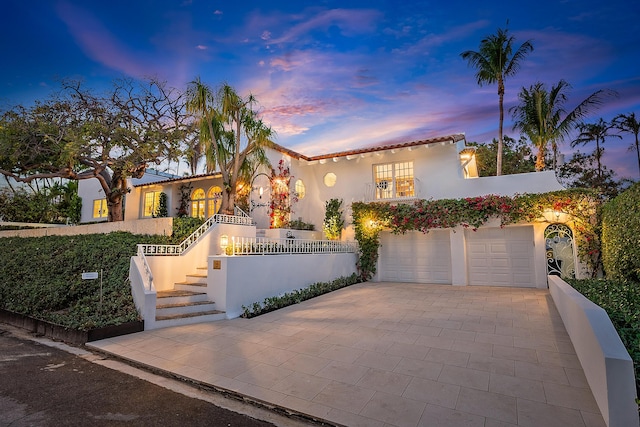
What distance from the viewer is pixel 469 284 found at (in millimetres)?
10570

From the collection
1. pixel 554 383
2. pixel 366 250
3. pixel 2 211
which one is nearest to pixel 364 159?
pixel 366 250

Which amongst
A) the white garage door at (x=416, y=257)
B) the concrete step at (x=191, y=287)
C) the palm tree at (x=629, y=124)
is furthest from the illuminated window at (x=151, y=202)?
the palm tree at (x=629, y=124)

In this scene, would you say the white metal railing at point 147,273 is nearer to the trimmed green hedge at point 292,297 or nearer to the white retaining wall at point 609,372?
the trimmed green hedge at point 292,297

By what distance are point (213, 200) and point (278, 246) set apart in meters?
8.37

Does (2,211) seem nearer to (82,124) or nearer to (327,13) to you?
(82,124)

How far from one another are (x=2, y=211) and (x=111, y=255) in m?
16.3

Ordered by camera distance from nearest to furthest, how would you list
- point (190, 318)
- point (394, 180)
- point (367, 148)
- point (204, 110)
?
point (190, 318)
point (204, 110)
point (367, 148)
point (394, 180)

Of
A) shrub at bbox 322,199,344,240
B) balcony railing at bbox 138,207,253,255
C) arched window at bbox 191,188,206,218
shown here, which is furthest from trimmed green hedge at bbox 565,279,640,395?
arched window at bbox 191,188,206,218

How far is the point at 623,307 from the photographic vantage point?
13.4 ft

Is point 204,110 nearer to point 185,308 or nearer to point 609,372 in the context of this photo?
point 185,308

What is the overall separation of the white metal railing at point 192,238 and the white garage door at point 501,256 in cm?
851

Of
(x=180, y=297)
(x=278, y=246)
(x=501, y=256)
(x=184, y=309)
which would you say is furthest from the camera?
(x=501, y=256)

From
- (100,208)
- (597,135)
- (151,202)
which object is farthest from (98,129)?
(597,135)

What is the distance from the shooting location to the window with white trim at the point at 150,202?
16578mm
